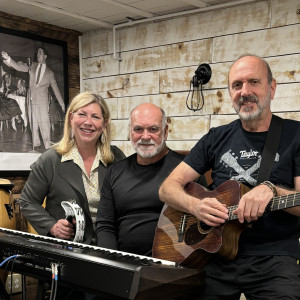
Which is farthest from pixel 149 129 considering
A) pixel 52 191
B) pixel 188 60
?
pixel 188 60

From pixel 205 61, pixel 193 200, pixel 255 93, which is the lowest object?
pixel 193 200

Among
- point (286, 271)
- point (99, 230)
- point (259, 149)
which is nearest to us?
point (286, 271)

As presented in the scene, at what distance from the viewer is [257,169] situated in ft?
5.93

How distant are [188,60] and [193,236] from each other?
213 cm

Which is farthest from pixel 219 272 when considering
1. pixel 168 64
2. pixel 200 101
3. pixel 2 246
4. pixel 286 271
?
pixel 168 64

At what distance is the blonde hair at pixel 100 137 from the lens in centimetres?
258

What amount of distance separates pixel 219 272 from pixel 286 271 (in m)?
0.28

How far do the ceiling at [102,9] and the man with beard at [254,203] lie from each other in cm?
173

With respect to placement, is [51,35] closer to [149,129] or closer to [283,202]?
[149,129]

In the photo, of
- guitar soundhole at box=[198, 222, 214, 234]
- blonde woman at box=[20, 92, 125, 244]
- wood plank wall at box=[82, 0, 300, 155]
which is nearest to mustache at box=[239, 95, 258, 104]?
guitar soundhole at box=[198, 222, 214, 234]

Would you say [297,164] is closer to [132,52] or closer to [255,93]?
[255,93]

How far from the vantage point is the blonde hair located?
2.58 meters

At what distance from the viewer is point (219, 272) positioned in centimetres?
184

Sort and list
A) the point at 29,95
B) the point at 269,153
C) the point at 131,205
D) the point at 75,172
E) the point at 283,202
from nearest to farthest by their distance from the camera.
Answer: the point at 283,202 → the point at 269,153 → the point at 131,205 → the point at 75,172 → the point at 29,95
